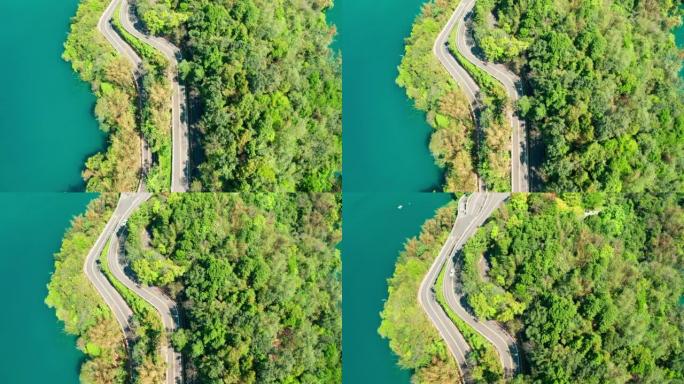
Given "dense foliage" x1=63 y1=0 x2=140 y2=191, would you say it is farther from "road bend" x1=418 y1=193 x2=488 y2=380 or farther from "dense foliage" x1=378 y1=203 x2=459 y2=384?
"road bend" x1=418 y1=193 x2=488 y2=380

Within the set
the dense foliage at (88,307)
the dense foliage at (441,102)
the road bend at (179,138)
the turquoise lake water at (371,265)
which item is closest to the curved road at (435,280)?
the dense foliage at (441,102)

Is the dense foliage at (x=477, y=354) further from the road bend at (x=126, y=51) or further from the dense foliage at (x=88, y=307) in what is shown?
the dense foliage at (x=88, y=307)

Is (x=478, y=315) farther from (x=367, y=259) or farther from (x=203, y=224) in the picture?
(x=203, y=224)

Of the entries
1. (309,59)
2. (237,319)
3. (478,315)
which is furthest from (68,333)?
(478,315)

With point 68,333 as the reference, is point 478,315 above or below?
below

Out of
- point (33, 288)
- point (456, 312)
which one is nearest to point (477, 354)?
point (456, 312)

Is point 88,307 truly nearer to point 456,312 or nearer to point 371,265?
point 371,265
